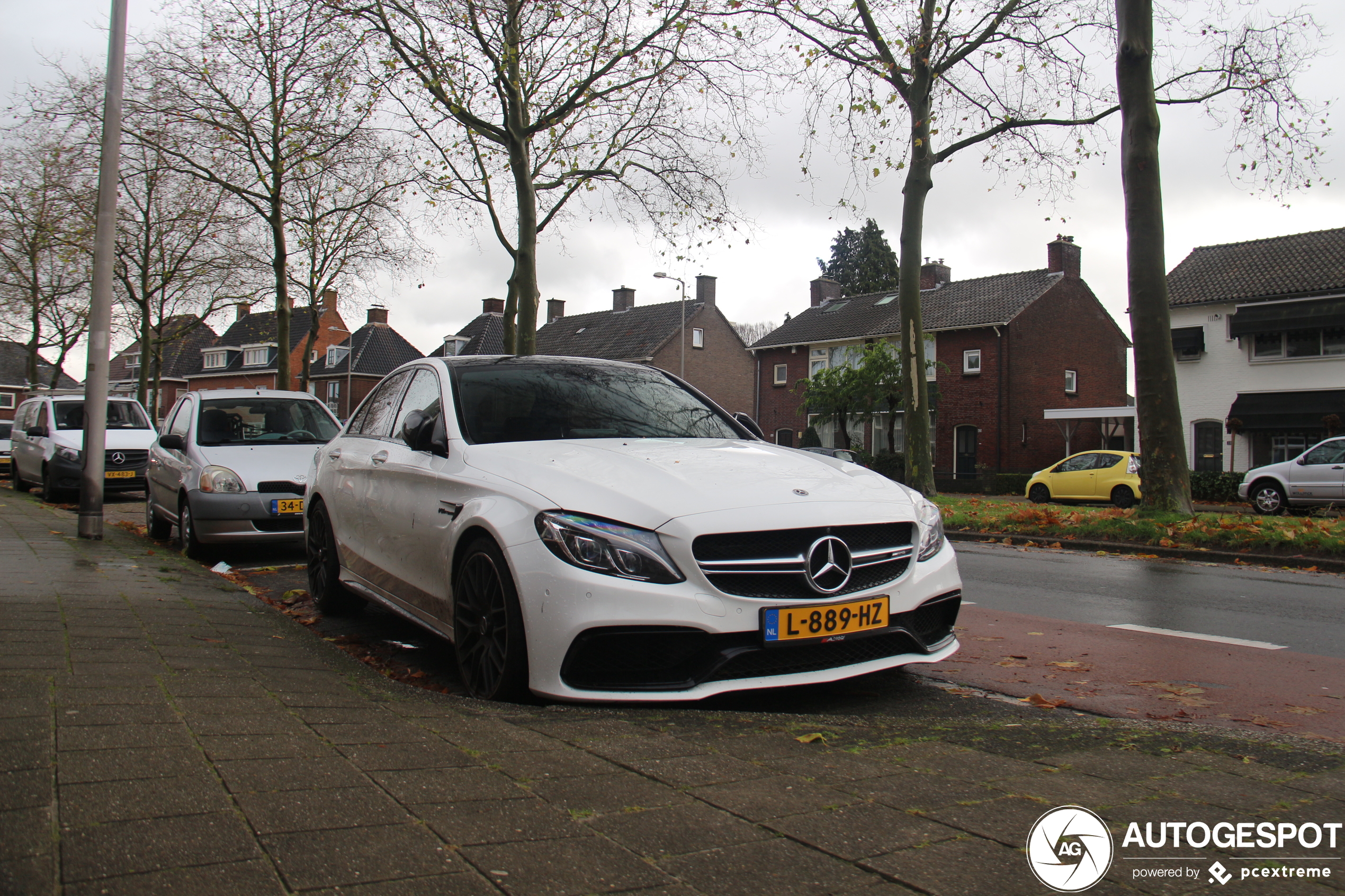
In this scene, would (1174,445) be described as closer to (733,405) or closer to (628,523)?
(628,523)

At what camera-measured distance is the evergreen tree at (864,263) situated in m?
68.4

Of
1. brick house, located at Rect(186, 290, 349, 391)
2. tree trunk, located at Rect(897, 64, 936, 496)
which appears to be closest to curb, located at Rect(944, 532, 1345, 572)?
tree trunk, located at Rect(897, 64, 936, 496)

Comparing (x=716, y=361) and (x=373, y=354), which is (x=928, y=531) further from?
(x=373, y=354)

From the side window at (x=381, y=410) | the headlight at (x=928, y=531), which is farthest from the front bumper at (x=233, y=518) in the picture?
the headlight at (x=928, y=531)

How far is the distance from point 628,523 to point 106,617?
316 cm

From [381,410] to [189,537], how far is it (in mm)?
4288

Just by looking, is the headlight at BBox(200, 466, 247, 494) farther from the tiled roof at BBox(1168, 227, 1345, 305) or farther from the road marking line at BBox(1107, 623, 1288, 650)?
the tiled roof at BBox(1168, 227, 1345, 305)

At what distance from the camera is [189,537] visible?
30.9ft

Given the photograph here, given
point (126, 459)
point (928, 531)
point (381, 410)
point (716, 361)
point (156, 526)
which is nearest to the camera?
point (928, 531)

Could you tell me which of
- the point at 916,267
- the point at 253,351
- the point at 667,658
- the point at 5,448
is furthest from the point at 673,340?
the point at 667,658

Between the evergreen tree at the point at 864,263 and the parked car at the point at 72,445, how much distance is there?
5377cm

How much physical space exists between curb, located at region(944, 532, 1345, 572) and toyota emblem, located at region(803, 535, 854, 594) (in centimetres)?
905

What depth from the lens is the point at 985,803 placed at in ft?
8.35

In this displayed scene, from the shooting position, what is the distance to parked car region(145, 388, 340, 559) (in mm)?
9164
